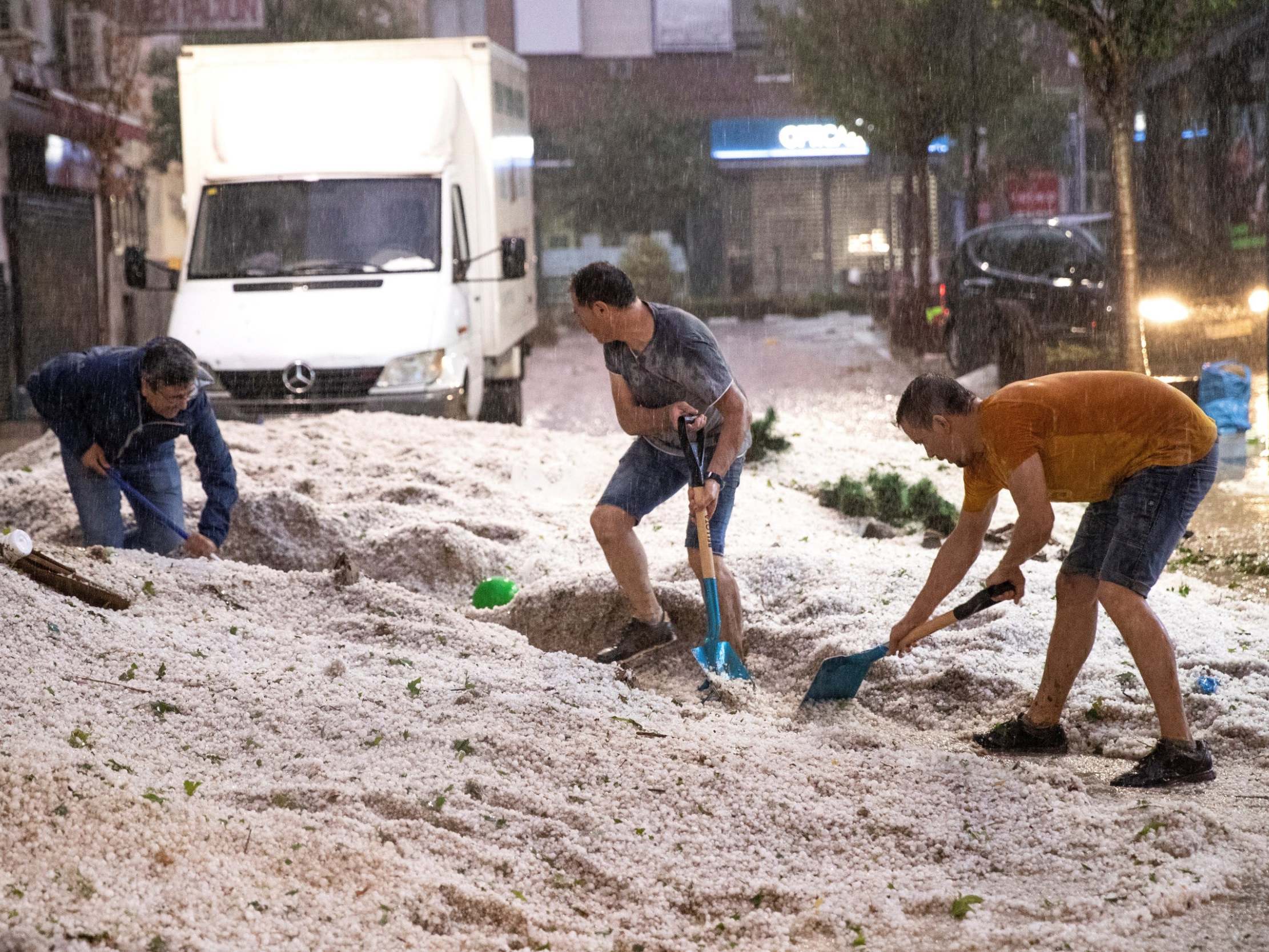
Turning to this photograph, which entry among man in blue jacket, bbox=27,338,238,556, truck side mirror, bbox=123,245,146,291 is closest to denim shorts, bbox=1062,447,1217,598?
man in blue jacket, bbox=27,338,238,556

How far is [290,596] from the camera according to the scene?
20.4ft

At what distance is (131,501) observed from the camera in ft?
23.7

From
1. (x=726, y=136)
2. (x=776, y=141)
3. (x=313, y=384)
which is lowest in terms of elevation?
(x=313, y=384)

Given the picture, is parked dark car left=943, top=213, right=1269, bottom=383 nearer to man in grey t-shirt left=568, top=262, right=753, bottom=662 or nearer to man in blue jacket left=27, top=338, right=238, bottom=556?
man in grey t-shirt left=568, top=262, right=753, bottom=662

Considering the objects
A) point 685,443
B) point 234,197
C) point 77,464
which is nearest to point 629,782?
point 685,443

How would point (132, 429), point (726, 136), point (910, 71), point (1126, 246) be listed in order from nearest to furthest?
1. point (132, 429)
2. point (1126, 246)
3. point (910, 71)
4. point (726, 136)

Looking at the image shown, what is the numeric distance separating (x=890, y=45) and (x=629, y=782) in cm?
1874

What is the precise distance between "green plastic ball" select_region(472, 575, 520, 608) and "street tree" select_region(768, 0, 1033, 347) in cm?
1397

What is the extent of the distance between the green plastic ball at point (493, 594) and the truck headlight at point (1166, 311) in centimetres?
834

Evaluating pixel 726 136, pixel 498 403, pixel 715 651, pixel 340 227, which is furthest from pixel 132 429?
pixel 726 136

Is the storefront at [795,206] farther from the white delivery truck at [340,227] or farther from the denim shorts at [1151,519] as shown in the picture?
the denim shorts at [1151,519]

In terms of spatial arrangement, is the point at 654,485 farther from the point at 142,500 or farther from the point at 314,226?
the point at 314,226

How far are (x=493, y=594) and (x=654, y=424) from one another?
1994 mm

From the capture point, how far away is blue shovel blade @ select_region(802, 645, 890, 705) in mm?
5234
